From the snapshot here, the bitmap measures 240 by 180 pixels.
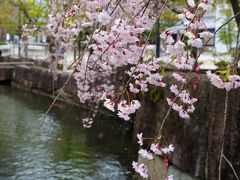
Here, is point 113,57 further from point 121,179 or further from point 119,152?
point 119,152

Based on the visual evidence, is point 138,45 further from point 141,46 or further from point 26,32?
point 26,32

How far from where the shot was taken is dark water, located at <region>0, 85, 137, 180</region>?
6.36m

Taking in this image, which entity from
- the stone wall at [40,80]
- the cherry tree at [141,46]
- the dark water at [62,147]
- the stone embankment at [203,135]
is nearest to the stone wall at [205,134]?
the stone embankment at [203,135]

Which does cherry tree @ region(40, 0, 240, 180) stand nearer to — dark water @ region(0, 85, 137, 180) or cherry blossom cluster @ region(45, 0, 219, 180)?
cherry blossom cluster @ region(45, 0, 219, 180)

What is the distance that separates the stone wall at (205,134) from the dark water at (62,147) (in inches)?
45.4

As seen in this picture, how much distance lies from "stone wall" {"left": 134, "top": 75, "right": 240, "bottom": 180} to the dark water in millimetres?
1153

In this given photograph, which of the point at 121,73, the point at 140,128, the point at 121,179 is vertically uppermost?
the point at 121,73

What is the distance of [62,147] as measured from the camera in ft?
25.3

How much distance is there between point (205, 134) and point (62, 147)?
3.32m

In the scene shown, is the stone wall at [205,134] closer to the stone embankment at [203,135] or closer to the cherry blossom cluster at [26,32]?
the stone embankment at [203,135]

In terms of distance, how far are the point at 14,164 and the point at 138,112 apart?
7.20ft

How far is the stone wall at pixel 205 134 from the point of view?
4.56 m

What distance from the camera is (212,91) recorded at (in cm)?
496

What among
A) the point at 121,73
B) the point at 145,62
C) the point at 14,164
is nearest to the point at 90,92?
the point at 121,73
